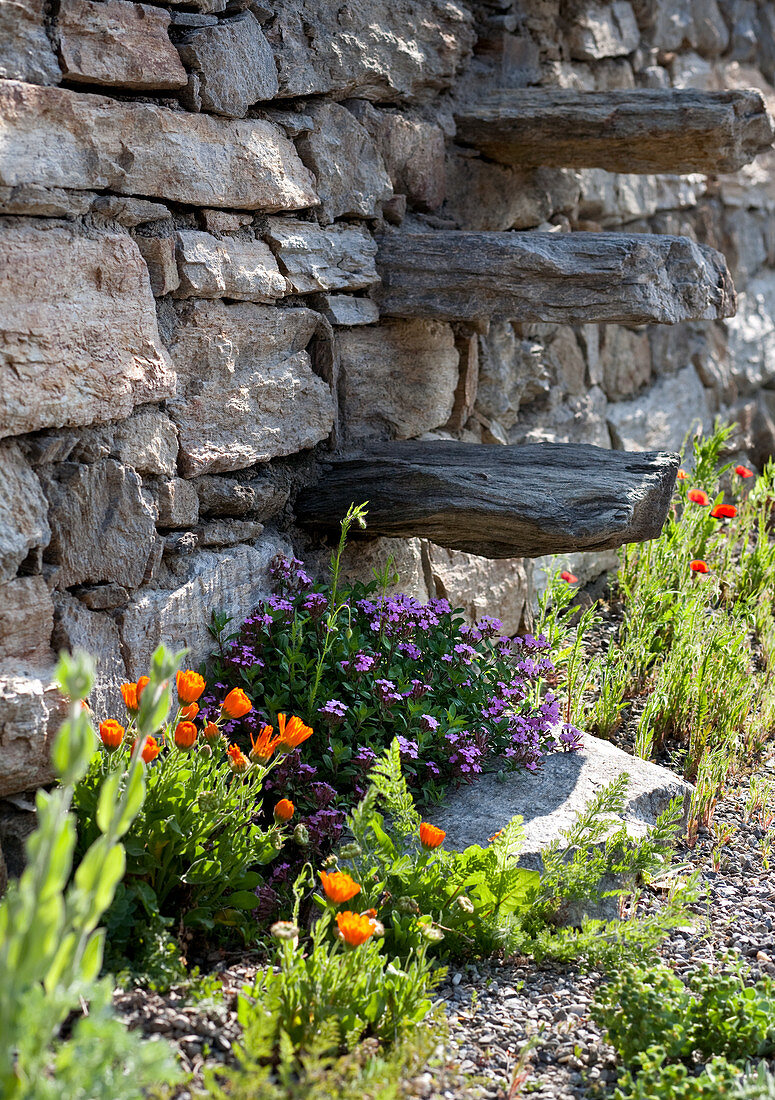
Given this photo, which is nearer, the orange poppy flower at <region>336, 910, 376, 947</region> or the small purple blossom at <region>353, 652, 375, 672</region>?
the orange poppy flower at <region>336, 910, 376, 947</region>

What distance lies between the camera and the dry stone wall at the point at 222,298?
2.02 meters

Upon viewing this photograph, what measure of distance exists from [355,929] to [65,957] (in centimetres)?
58

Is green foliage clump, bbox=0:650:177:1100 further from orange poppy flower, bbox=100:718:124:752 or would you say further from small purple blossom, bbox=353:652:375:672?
small purple blossom, bbox=353:652:375:672

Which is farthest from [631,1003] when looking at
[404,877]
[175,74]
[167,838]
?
[175,74]

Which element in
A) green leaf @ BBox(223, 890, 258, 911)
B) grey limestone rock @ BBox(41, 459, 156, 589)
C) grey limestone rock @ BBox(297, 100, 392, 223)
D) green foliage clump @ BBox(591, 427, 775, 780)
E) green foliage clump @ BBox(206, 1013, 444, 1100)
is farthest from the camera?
green foliage clump @ BBox(591, 427, 775, 780)

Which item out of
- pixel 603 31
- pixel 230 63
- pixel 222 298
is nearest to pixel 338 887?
pixel 222 298

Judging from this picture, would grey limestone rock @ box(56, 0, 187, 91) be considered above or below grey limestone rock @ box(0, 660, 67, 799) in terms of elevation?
above

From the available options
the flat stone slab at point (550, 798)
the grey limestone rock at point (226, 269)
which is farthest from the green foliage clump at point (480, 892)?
the grey limestone rock at point (226, 269)

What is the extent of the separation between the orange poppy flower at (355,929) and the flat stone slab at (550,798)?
2.26 ft

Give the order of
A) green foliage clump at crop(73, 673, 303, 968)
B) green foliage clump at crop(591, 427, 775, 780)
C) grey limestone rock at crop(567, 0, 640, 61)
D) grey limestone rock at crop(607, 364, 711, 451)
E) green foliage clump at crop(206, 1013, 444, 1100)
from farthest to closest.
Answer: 1. grey limestone rock at crop(607, 364, 711, 451)
2. grey limestone rock at crop(567, 0, 640, 61)
3. green foliage clump at crop(591, 427, 775, 780)
4. green foliage clump at crop(73, 673, 303, 968)
5. green foliage clump at crop(206, 1013, 444, 1100)

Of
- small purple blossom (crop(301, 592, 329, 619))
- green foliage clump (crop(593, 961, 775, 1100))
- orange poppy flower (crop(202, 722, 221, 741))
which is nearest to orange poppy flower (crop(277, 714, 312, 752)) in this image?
orange poppy flower (crop(202, 722, 221, 741))

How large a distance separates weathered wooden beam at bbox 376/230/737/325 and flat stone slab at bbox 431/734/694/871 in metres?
1.25

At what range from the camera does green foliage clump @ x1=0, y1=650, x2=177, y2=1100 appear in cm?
112

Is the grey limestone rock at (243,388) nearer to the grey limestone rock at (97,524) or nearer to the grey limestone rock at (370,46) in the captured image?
the grey limestone rock at (97,524)
